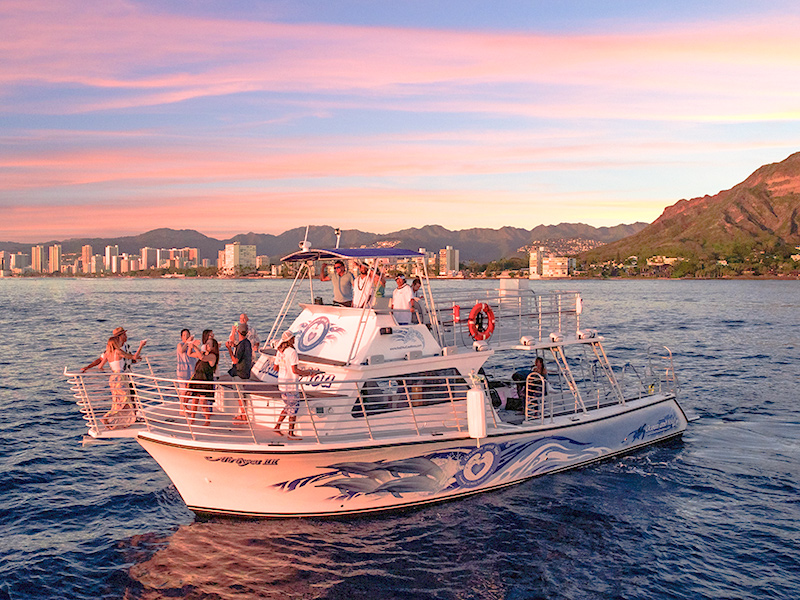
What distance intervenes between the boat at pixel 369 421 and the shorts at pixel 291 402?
17 centimetres

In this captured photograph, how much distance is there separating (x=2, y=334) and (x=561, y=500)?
4736cm

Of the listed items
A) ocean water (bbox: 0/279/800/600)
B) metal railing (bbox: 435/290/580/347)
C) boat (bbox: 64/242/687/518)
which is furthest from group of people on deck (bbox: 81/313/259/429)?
metal railing (bbox: 435/290/580/347)

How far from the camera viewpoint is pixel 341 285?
12.9 metres

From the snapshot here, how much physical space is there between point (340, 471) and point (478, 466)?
294cm

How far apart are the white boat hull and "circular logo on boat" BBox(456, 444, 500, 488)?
0.8 inches

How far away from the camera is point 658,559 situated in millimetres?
10523

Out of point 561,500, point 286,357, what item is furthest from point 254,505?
point 561,500

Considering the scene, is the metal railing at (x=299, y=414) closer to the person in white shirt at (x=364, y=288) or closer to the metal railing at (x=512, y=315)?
the person in white shirt at (x=364, y=288)

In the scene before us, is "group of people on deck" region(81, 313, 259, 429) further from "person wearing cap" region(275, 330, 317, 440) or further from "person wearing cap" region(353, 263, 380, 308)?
"person wearing cap" region(353, 263, 380, 308)

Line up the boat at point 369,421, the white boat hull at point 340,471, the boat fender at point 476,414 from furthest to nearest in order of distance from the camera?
1. the boat fender at point 476,414
2. the boat at point 369,421
3. the white boat hull at point 340,471

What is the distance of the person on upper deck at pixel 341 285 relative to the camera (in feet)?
42.3

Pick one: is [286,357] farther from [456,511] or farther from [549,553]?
[549,553]

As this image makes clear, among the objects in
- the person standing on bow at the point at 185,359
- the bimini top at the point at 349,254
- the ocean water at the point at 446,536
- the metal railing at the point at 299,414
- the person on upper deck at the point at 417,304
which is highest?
the bimini top at the point at 349,254

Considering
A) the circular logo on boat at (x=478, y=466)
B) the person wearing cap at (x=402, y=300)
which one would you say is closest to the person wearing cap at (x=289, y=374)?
the person wearing cap at (x=402, y=300)
